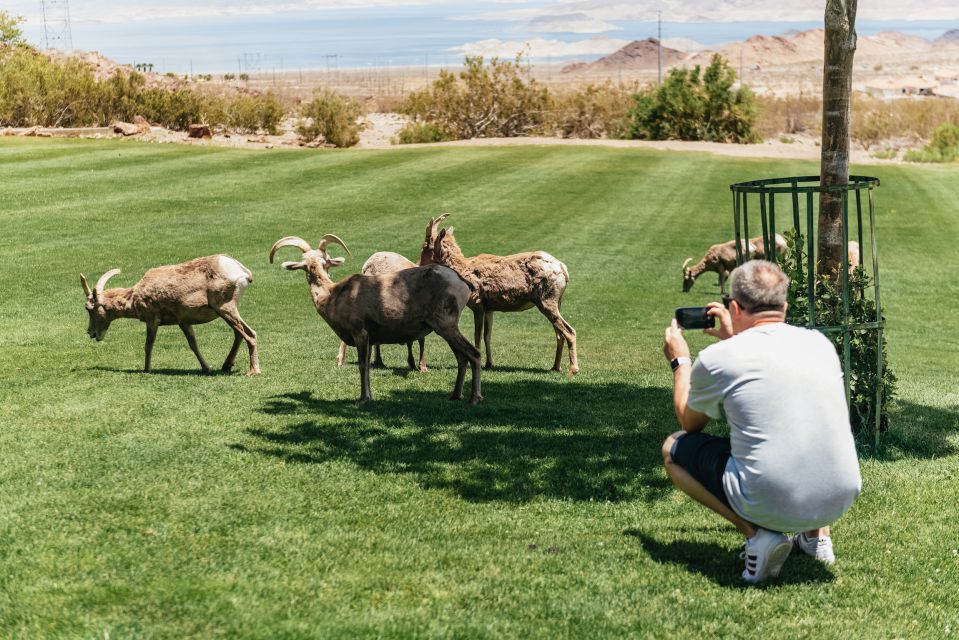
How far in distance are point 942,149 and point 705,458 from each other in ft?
135

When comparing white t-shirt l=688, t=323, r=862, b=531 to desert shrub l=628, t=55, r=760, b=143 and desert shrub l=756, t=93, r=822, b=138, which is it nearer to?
desert shrub l=628, t=55, r=760, b=143

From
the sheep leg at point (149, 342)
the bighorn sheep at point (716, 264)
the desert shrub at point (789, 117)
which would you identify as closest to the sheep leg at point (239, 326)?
the sheep leg at point (149, 342)

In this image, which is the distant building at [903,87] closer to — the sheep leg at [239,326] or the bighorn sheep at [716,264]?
the bighorn sheep at [716,264]

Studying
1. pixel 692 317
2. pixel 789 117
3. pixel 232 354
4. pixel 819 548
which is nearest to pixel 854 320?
pixel 692 317

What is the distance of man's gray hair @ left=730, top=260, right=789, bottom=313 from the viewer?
Result: 5.98 metres

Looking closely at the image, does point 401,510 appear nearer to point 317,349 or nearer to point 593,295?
point 317,349

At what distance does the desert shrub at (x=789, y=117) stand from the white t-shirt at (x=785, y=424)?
174 ft

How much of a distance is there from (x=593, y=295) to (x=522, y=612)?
49.0 ft

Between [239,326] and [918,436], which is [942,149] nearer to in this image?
[918,436]

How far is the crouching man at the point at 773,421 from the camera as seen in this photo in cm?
572

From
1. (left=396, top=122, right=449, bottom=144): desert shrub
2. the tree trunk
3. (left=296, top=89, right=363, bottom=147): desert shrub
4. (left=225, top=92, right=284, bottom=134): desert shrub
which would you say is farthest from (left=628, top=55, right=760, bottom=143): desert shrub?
the tree trunk

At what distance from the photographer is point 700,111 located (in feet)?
144

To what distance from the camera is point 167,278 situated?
40.7ft

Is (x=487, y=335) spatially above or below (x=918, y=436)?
above
